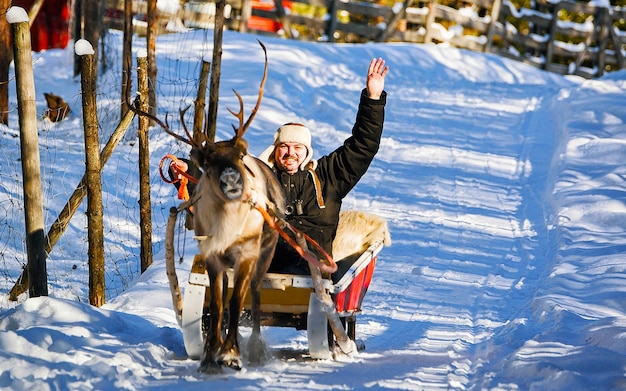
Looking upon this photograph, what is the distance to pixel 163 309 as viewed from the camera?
6570 mm

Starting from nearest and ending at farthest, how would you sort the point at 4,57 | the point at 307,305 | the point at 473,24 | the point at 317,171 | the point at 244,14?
the point at 307,305 → the point at 317,171 → the point at 4,57 → the point at 244,14 → the point at 473,24

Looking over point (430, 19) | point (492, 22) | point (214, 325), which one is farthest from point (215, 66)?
point (492, 22)

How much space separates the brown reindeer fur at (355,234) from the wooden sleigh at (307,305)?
13 cm

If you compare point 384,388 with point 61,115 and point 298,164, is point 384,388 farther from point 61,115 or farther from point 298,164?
point 61,115

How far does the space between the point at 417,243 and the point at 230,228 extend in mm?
4404

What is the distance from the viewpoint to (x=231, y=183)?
4.72m

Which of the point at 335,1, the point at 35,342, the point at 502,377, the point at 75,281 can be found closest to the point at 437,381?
the point at 502,377

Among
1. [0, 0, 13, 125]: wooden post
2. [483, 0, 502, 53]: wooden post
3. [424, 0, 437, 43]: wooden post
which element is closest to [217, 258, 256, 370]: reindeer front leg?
[0, 0, 13, 125]: wooden post

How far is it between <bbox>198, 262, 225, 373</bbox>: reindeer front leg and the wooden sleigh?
11cm

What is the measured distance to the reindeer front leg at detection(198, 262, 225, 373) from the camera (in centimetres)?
497

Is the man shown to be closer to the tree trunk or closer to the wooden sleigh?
the wooden sleigh

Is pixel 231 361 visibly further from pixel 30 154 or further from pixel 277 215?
pixel 30 154

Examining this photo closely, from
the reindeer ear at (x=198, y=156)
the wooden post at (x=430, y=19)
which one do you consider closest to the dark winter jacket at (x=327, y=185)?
the reindeer ear at (x=198, y=156)

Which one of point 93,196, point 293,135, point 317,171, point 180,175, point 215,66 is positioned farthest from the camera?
point 215,66
